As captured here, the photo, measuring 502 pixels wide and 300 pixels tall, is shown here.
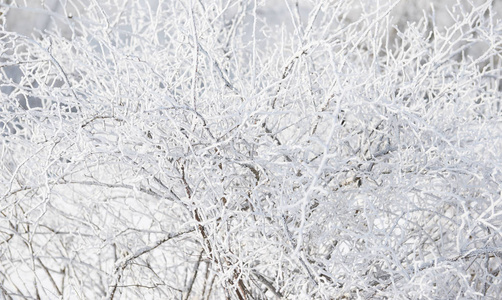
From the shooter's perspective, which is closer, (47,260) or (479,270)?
(479,270)

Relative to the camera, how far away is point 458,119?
67.0 inches

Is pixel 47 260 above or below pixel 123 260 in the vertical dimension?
above

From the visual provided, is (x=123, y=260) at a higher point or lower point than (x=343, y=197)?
higher

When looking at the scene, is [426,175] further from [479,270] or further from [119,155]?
[119,155]

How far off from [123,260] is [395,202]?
0.70 metres

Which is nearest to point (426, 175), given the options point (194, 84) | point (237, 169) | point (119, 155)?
point (237, 169)

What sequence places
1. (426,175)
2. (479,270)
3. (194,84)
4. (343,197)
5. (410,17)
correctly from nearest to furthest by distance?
(194,84) → (343,197) → (426,175) → (479,270) → (410,17)

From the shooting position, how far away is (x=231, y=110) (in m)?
1.45

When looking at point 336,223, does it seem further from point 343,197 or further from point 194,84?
point 194,84

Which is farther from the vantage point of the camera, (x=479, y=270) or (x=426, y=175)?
(x=479, y=270)

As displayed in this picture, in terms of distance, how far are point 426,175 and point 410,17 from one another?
4879mm

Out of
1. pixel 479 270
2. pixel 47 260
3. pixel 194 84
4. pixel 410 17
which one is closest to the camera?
pixel 194 84

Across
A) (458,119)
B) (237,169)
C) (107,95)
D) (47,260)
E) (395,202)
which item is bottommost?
(395,202)

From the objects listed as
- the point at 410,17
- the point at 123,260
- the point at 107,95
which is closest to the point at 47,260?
the point at 123,260
